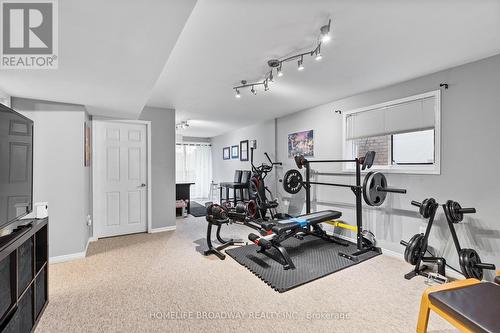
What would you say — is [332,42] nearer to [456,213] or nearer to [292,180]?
[456,213]

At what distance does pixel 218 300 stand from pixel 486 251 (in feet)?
9.28

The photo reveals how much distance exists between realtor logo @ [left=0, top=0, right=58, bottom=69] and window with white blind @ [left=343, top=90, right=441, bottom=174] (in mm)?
3697

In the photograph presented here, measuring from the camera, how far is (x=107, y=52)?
1.75 m

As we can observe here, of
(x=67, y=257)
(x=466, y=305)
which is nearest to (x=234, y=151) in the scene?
(x=67, y=257)

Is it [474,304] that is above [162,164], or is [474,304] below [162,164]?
below

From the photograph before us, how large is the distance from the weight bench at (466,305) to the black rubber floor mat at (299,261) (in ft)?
3.79

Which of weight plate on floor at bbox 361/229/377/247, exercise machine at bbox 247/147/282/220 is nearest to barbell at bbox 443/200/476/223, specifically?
weight plate on floor at bbox 361/229/377/247

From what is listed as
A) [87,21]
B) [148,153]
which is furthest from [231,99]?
[87,21]

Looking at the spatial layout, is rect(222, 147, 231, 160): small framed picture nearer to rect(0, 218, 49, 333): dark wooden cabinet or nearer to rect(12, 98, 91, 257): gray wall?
rect(12, 98, 91, 257): gray wall

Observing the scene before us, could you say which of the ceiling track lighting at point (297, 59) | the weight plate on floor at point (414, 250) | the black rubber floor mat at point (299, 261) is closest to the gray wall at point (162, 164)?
the black rubber floor mat at point (299, 261)

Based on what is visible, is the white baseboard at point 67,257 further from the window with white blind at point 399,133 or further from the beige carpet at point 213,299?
the window with white blind at point 399,133

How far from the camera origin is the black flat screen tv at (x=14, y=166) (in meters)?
1.53

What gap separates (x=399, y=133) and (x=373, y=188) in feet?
3.00

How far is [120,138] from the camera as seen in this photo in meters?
4.14
